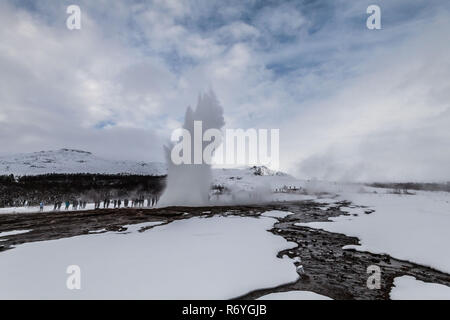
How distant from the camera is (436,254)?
8727 mm

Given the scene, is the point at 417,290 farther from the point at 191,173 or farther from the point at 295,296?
the point at 191,173

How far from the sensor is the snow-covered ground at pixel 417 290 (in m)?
5.45

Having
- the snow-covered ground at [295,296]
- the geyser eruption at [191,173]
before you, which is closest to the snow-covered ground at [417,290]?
the snow-covered ground at [295,296]

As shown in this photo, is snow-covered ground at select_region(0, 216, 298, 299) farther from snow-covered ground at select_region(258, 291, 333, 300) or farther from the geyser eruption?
the geyser eruption

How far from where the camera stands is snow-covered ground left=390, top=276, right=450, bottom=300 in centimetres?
545

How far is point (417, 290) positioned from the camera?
5840 millimetres

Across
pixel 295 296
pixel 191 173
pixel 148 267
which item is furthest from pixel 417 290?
pixel 191 173

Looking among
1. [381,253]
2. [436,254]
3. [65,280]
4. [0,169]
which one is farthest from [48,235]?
[0,169]

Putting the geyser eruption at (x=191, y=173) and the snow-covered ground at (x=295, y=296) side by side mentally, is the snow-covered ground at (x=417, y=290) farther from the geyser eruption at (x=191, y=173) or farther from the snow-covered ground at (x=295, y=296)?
the geyser eruption at (x=191, y=173)

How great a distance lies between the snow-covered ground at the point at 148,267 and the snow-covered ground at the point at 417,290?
8.42 feet

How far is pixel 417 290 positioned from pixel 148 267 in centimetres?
720

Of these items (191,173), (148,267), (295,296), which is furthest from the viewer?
(191,173)

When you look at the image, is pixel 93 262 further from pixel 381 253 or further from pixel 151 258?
pixel 381 253
